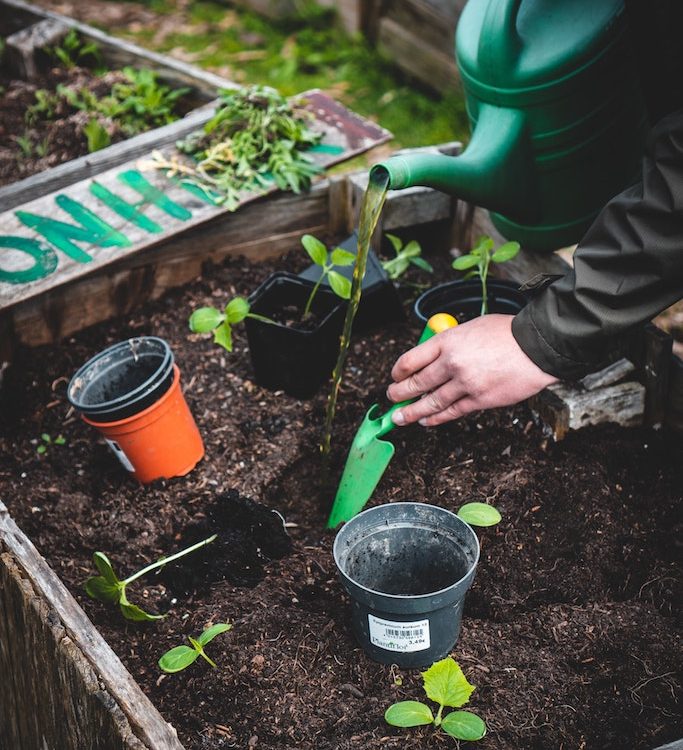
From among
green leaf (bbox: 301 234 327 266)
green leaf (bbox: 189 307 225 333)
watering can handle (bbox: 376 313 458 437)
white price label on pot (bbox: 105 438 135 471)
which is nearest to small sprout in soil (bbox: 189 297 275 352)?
green leaf (bbox: 189 307 225 333)

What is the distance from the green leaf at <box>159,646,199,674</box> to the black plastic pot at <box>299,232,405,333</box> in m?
1.15

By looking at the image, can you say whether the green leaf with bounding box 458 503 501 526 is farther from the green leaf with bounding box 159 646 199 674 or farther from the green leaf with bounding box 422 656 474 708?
→ the green leaf with bounding box 159 646 199 674

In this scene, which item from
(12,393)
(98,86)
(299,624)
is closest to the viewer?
(299,624)

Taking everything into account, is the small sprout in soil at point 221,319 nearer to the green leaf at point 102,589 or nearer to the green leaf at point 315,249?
the green leaf at point 315,249

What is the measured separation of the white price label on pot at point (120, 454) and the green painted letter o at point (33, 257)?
612 millimetres

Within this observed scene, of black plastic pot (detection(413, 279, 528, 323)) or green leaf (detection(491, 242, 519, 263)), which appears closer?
green leaf (detection(491, 242, 519, 263))

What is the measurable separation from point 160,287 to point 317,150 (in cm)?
71

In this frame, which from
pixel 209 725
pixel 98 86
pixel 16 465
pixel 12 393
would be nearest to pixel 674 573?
pixel 209 725

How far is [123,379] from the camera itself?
2.27 metres

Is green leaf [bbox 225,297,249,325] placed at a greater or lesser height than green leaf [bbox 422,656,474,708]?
greater

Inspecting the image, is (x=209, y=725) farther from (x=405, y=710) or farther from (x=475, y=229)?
(x=475, y=229)

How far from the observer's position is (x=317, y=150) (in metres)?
2.95

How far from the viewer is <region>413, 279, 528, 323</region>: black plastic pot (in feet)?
7.77

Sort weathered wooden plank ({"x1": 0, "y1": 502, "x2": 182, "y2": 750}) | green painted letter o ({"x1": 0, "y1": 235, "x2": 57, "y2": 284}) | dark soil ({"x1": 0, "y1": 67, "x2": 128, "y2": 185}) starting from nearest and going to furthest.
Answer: weathered wooden plank ({"x1": 0, "y1": 502, "x2": 182, "y2": 750})
green painted letter o ({"x1": 0, "y1": 235, "x2": 57, "y2": 284})
dark soil ({"x1": 0, "y1": 67, "x2": 128, "y2": 185})
